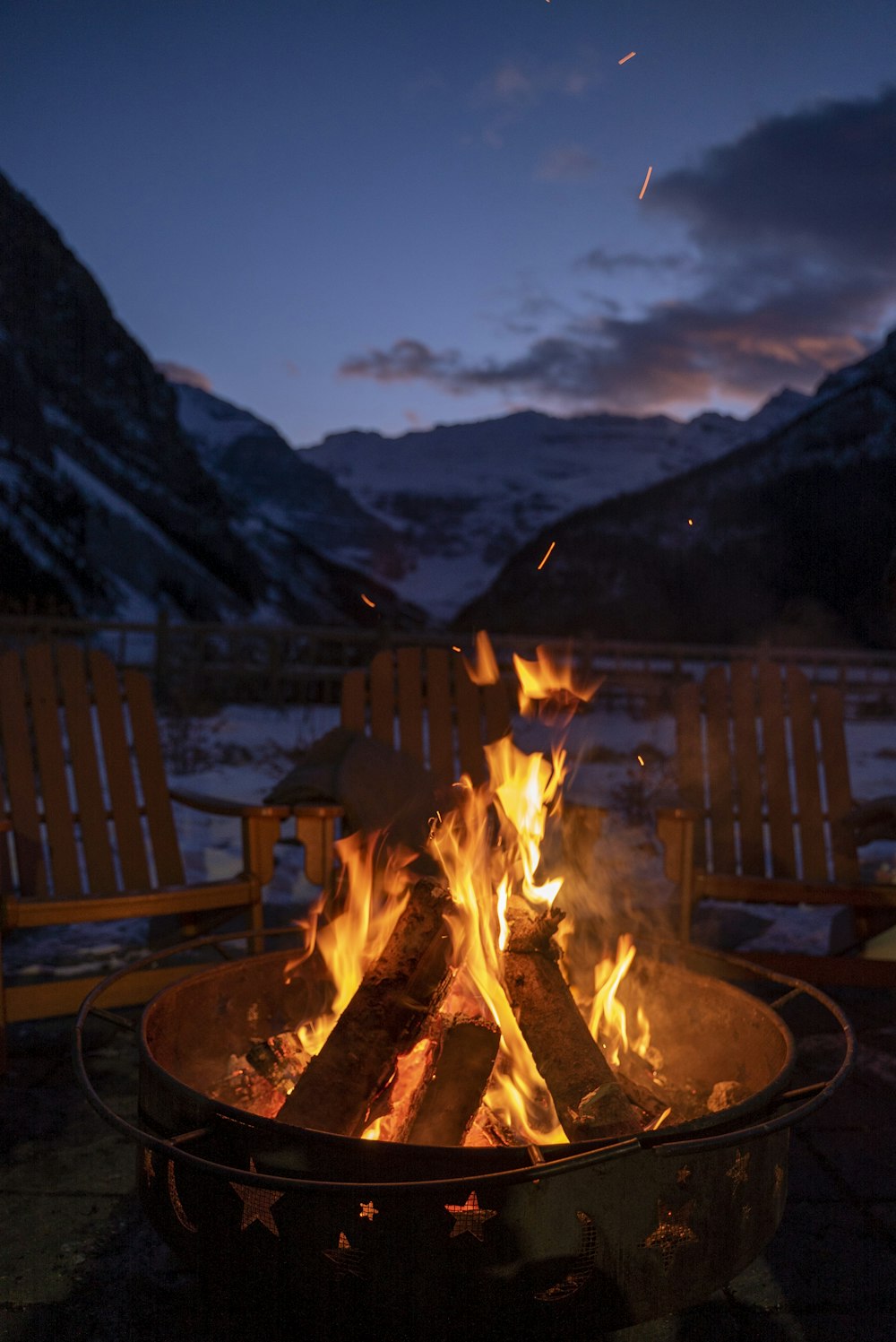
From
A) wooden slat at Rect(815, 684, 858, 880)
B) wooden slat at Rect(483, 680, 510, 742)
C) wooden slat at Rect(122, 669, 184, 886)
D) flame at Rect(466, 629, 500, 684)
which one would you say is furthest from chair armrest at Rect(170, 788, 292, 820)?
wooden slat at Rect(815, 684, 858, 880)

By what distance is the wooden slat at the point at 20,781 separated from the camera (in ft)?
10.1

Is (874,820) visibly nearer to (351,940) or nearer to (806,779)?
(806,779)

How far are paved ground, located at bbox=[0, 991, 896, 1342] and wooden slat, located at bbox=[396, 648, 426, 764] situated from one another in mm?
1602

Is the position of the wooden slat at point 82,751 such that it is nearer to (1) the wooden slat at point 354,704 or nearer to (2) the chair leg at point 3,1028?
(2) the chair leg at point 3,1028

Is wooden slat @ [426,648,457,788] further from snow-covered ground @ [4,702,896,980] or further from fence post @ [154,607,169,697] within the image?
fence post @ [154,607,169,697]

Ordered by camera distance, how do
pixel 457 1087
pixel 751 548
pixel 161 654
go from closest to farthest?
pixel 457 1087
pixel 161 654
pixel 751 548

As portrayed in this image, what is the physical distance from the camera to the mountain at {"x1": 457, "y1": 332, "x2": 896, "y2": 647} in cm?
2508

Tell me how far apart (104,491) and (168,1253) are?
2487 centimetres

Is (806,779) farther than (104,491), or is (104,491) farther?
(104,491)

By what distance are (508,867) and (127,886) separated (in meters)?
1.69

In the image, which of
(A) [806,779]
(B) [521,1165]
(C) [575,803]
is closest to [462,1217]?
(B) [521,1165]

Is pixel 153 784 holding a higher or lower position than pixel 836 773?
higher

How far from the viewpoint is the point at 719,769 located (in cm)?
360

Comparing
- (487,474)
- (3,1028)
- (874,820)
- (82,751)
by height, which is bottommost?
(3,1028)
